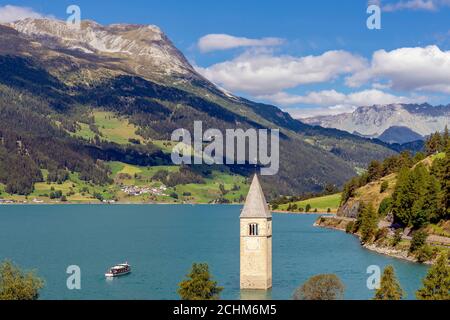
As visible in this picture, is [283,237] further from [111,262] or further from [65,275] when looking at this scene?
[65,275]

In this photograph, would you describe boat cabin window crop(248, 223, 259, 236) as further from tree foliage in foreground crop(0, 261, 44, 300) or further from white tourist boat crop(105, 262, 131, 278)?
white tourist boat crop(105, 262, 131, 278)

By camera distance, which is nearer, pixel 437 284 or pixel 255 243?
pixel 437 284

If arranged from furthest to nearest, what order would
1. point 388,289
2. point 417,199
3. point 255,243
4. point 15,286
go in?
point 417,199 < point 255,243 < point 15,286 < point 388,289

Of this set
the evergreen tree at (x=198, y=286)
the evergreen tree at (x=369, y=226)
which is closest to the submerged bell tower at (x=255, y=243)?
the evergreen tree at (x=198, y=286)

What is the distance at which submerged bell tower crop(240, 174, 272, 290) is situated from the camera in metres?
90.9

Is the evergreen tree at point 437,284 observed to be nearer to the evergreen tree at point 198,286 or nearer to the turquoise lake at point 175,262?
the turquoise lake at point 175,262

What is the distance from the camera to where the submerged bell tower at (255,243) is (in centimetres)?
9094

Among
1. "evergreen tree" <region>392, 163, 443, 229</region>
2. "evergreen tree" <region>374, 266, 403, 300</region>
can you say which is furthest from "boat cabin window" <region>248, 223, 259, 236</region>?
"evergreen tree" <region>392, 163, 443, 229</region>

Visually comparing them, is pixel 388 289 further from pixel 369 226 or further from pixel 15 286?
pixel 369 226

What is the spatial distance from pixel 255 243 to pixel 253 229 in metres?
1.86

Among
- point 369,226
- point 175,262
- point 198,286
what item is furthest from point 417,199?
point 198,286

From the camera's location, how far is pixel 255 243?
91.0m
